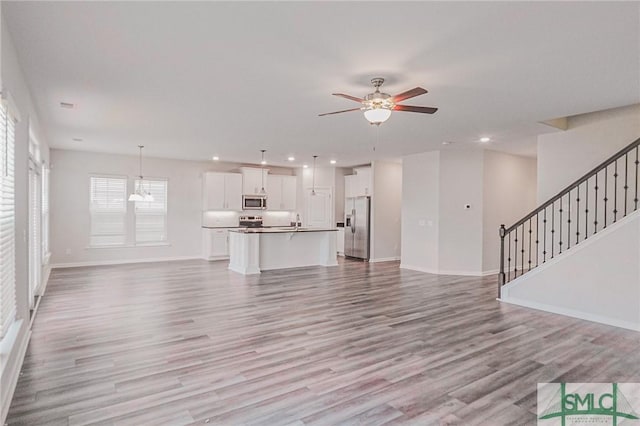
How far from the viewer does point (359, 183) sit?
10.6 metres

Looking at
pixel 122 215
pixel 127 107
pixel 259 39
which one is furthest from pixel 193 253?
pixel 259 39

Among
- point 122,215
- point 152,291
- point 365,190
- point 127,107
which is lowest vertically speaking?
point 152,291

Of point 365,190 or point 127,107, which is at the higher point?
point 127,107

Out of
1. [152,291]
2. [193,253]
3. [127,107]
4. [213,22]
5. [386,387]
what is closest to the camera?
[213,22]

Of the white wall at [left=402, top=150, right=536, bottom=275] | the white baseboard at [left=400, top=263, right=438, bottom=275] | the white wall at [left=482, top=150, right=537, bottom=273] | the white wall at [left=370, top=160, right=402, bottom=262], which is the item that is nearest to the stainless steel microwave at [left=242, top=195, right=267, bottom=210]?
the white wall at [left=370, top=160, right=402, bottom=262]

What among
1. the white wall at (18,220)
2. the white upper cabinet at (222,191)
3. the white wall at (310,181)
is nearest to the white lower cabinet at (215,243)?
the white upper cabinet at (222,191)

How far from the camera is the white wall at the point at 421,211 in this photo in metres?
8.18

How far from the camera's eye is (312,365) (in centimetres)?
330

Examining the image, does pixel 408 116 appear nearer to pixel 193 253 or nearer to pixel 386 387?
pixel 386 387

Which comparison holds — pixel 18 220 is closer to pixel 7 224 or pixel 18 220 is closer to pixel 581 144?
pixel 7 224

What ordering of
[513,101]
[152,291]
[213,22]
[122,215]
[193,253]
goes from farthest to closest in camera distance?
[193,253], [122,215], [152,291], [513,101], [213,22]

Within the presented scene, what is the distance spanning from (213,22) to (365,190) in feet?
26.0

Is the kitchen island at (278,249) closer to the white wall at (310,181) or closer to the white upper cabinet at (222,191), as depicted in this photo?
the white upper cabinet at (222,191)

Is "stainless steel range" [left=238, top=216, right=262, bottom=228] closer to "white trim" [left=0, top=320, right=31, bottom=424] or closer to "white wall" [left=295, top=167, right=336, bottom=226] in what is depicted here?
"white wall" [left=295, top=167, right=336, bottom=226]
